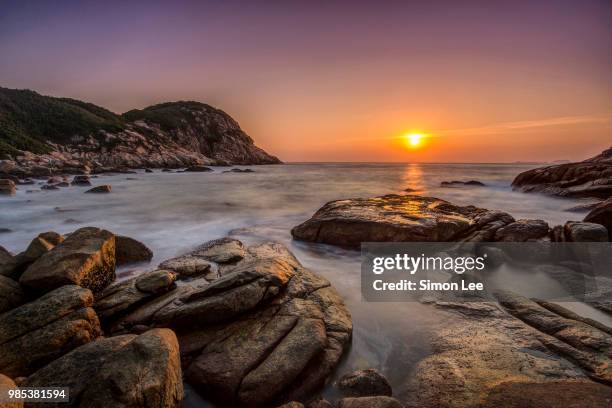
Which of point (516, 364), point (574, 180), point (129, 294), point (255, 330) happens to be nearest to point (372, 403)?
point (255, 330)

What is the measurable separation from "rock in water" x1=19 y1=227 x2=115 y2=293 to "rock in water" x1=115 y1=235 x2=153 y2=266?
1173 millimetres

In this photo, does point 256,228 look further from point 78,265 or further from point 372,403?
point 372,403

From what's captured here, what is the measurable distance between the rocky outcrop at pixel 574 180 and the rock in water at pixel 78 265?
62.8ft

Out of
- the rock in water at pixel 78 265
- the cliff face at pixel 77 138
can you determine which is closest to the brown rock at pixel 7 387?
the rock in water at pixel 78 265

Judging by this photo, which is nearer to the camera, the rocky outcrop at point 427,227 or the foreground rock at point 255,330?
the foreground rock at point 255,330

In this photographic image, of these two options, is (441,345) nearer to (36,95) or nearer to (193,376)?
(193,376)

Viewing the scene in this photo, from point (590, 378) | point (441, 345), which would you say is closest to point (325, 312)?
point (441, 345)

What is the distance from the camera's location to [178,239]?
29.5ft

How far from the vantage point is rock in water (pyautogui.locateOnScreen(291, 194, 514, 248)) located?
7.24 metres

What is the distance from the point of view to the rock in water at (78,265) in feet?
12.8

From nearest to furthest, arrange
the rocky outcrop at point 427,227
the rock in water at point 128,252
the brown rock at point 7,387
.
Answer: the brown rock at point 7,387 → the rock in water at point 128,252 → the rocky outcrop at point 427,227

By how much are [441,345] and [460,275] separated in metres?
2.02

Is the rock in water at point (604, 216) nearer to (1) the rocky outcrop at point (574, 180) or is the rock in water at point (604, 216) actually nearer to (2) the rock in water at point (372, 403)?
(2) the rock in water at point (372, 403)

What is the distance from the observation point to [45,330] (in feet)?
10.5
